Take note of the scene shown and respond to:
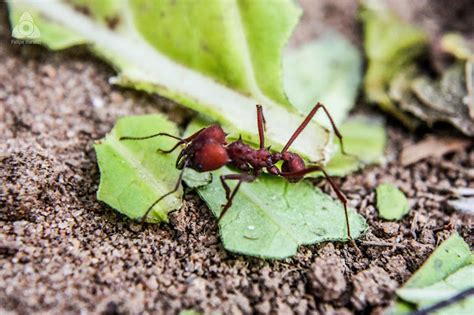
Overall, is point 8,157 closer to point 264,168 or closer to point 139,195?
point 139,195

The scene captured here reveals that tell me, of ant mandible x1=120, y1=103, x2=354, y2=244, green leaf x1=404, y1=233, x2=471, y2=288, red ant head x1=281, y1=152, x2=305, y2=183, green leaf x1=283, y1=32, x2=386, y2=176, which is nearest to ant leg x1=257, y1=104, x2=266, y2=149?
ant mandible x1=120, y1=103, x2=354, y2=244

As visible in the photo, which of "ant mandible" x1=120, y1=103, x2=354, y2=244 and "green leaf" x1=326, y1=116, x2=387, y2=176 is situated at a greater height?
"green leaf" x1=326, y1=116, x2=387, y2=176

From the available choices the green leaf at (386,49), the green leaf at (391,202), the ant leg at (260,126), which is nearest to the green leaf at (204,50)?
the ant leg at (260,126)

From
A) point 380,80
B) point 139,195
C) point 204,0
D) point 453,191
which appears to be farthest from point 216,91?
point 453,191

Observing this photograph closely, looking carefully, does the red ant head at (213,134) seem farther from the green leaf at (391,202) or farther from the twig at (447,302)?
the twig at (447,302)

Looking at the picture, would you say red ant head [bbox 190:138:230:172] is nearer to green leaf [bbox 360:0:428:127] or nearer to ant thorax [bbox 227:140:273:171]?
ant thorax [bbox 227:140:273:171]

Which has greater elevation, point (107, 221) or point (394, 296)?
point (394, 296)

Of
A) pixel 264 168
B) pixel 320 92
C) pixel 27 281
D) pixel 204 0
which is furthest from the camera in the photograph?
pixel 320 92
